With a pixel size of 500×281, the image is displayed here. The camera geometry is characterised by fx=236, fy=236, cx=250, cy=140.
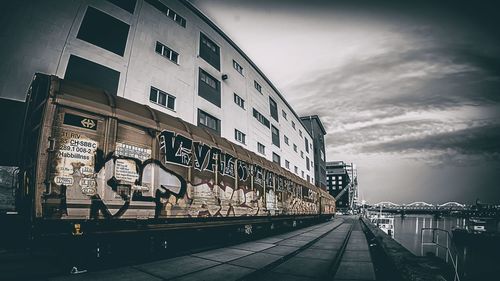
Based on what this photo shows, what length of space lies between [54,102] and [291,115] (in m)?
37.9

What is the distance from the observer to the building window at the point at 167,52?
1583 centimetres

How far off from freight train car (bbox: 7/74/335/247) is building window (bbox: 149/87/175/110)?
771cm

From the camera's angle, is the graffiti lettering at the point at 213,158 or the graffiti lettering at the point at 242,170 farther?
the graffiti lettering at the point at 242,170

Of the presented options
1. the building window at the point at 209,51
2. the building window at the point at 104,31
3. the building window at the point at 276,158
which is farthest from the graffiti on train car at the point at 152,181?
the building window at the point at 276,158

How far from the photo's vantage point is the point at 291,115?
4091 centimetres

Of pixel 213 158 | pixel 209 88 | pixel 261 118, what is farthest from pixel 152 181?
pixel 261 118

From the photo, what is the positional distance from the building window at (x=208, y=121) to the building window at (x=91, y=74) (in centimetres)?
634

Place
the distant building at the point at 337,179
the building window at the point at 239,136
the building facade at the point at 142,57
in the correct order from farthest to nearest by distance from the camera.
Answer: the distant building at the point at 337,179
the building window at the point at 239,136
the building facade at the point at 142,57

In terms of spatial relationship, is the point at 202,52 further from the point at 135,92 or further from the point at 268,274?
the point at 268,274

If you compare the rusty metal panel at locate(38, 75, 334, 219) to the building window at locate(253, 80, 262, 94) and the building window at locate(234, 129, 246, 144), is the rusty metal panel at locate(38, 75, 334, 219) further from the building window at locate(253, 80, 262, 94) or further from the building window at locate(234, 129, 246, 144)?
the building window at locate(253, 80, 262, 94)

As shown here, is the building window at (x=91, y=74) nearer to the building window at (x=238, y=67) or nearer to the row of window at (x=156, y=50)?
the row of window at (x=156, y=50)

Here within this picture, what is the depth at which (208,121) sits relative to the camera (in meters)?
19.0

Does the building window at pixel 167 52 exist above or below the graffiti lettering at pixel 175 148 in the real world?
above

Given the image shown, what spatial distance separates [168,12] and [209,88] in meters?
6.09
